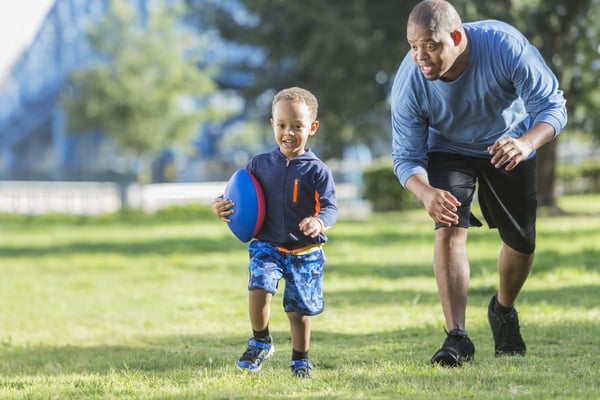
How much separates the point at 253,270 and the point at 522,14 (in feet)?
48.7

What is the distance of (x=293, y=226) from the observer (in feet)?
17.9

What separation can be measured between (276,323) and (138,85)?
Result: 29053mm

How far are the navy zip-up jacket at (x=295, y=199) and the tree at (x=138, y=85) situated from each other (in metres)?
30.6

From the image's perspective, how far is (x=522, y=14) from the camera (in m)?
19.0

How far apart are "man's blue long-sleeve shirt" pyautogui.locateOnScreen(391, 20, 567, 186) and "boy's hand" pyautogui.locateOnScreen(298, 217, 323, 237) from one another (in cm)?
60

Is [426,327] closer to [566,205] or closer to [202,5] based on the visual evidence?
[202,5]

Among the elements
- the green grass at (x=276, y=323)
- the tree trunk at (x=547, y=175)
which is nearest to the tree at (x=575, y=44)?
the tree trunk at (x=547, y=175)

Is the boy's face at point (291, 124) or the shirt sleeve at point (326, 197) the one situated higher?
the boy's face at point (291, 124)

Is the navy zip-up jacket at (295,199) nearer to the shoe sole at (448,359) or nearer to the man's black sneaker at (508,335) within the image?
the shoe sole at (448,359)

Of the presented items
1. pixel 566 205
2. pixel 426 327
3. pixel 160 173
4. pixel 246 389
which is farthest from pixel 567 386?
pixel 160 173

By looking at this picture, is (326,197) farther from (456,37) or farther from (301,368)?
(456,37)

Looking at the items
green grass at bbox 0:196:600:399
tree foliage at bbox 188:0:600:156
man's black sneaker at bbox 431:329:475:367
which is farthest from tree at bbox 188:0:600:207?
man's black sneaker at bbox 431:329:475:367

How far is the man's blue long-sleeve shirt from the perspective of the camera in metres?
5.32

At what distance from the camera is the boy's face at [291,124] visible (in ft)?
17.7
